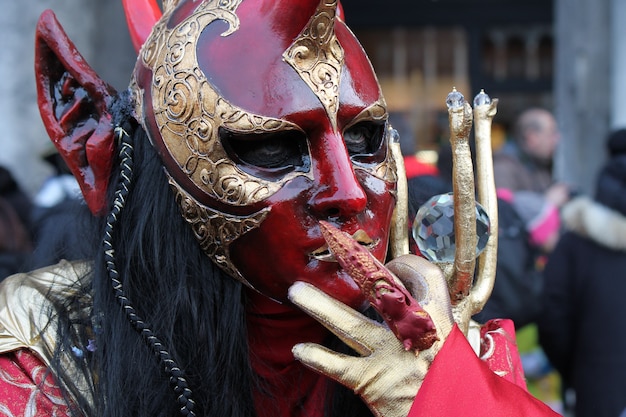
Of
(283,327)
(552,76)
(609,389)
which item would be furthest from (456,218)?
(552,76)

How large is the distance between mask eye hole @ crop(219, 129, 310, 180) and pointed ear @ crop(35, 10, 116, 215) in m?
0.28

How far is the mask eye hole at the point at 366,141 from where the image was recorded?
1661 millimetres

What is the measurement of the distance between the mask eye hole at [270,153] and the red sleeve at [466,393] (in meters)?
0.38

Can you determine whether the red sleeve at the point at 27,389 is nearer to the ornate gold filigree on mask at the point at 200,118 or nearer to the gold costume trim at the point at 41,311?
the gold costume trim at the point at 41,311

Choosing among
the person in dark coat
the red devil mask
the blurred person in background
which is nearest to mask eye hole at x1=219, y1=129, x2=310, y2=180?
the red devil mask

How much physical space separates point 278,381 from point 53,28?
2.43ft

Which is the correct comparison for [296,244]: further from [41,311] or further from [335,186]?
[41,311]

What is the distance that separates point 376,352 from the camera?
1.48 metres

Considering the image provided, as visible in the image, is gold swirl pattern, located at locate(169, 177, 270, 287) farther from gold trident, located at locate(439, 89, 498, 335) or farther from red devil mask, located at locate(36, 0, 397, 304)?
gold trident, located at locate(439, 89, 498, 335)

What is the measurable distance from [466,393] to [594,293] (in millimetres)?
2122

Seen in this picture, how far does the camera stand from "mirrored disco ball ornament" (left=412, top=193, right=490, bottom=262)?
5.51 feet

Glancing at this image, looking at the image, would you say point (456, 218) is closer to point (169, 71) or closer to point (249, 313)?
point (249, 313)

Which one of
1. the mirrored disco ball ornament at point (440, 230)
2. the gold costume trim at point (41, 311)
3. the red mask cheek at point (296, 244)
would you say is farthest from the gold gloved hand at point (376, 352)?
the gold costume trim at point (41, 311)

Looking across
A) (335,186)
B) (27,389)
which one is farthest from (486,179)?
(27,389)
